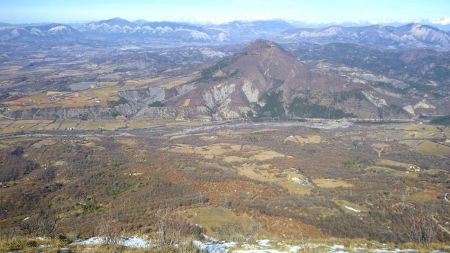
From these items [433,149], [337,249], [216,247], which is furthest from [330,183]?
[216,247]

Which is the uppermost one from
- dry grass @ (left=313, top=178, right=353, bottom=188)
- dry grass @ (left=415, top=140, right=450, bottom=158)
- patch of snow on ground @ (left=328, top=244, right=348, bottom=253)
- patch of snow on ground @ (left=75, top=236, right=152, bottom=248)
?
patch of snow on ground @ (left=328, top=244, right=348, bottom=253)

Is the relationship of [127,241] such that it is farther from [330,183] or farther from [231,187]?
[330,183]

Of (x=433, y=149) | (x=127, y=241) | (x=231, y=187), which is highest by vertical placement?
(x=127, y=241)

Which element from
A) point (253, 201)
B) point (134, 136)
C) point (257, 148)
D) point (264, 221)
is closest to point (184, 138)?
point (134, 136)

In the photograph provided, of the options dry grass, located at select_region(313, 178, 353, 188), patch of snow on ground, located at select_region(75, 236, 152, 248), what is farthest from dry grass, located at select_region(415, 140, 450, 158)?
patch of snow on ground, located at select_region(75, 236, 152, 248)

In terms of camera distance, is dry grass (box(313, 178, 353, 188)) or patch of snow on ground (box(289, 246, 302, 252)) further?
dry grass (box(313, 178, 353, 188))

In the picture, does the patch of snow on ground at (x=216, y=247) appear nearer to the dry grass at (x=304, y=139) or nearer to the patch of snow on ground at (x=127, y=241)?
the patch of snow on ground at (x=127, y=241)

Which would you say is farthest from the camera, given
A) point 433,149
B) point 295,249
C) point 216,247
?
point 433,149

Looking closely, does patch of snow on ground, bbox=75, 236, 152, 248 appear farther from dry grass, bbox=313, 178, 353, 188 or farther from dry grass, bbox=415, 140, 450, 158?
dry grass, bbox=415, 140, 450, 158

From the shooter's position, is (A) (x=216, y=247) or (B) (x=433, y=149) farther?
(B) (x=433, y=149)

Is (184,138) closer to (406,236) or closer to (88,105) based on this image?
(88,105)

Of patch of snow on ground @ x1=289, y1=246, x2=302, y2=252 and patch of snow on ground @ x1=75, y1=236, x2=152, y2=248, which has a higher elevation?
patch of snow on ground @ x1=289, y1=246, x2=302, y2=252
